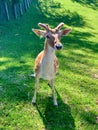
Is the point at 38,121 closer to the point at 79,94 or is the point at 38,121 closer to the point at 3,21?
the point at 79,94

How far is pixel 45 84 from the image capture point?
404 inches

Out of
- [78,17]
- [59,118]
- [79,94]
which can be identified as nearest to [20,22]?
[78,17]

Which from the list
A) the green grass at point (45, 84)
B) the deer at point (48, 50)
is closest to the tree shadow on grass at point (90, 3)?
the green grass at point (45, 84)

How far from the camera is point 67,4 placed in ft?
98.6

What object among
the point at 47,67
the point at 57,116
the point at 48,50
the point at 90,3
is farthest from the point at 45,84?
the point at 90,3

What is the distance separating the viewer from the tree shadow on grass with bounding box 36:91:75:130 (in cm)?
804

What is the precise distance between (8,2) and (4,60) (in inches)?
404

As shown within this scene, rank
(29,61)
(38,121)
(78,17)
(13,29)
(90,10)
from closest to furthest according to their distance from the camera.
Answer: (38,121) → (29,61) → (13,29) → (78,17) → (90,10)

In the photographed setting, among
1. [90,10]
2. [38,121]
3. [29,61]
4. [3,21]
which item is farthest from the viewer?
[90,10]

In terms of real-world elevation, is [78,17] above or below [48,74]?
below

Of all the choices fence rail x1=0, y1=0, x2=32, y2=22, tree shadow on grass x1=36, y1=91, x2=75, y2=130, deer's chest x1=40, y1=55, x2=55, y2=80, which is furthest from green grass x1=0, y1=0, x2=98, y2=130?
fence rail x1=0, y1=0, x2=32, y2=22

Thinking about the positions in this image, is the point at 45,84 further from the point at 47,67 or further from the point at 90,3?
the point at 90,3

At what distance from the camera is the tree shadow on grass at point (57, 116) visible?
317 inches

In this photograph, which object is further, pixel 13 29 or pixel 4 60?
pixel 13 29
